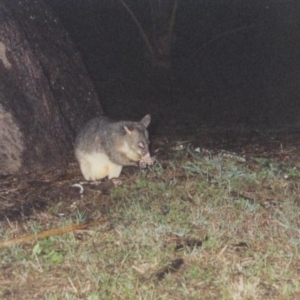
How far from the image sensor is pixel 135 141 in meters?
6.56

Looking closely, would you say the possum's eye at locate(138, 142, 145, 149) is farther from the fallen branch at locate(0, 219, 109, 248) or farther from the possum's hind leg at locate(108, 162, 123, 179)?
the fallen branch at locate(0, 219, 109, 248)

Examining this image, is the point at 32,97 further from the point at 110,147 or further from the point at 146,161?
the point at 146,161

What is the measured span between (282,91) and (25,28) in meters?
6.91

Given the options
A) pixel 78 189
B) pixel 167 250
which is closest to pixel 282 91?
pixel 78 189

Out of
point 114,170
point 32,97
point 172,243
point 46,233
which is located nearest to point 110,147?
point 114,170

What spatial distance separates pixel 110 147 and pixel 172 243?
73.7 inches

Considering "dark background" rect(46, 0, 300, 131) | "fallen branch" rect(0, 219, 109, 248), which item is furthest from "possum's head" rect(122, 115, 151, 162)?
"dark background" rect(46, 0, 300, 131)

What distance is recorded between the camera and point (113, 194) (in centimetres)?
628

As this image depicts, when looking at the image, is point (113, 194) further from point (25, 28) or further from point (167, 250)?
point (25, 28)

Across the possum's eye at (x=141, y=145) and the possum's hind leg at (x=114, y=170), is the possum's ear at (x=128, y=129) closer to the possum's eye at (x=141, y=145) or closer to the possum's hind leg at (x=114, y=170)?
the possum's eye at (x=141, y=145)

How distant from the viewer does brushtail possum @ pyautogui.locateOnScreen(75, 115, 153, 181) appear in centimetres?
656

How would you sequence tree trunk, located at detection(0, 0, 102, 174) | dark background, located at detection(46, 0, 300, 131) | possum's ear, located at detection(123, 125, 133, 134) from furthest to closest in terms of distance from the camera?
dark background, located at detection(46, 0, 300, 131) → tree trunk, located at detection(0, 0, 102, 174) → possum's ear, located at detection(123, 125, 133, 134)

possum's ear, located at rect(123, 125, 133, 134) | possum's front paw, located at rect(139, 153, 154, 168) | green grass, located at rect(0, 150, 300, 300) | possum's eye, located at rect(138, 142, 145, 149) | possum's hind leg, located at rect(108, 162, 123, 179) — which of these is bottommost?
green grass, located at rect(0, 150, 300, 300)

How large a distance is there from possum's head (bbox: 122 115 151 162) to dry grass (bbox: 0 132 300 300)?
29cm
